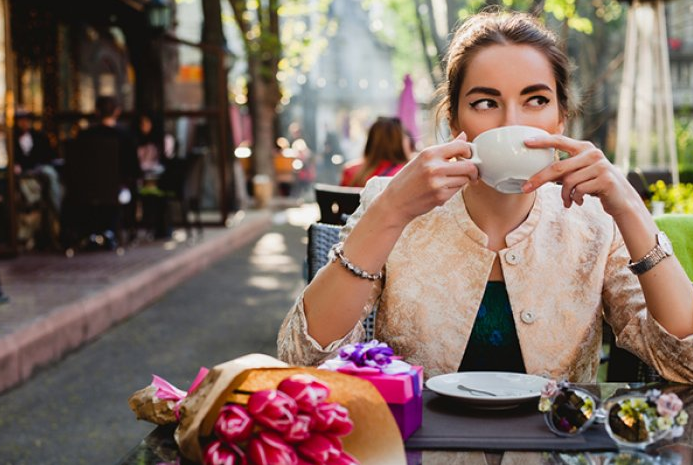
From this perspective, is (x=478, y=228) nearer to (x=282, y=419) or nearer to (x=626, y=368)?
(x=626, y=368)

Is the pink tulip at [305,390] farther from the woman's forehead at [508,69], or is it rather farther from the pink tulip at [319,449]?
the woman's forehead at [508,69]

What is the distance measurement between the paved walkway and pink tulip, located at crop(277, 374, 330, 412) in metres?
4.63

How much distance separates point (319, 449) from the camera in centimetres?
131

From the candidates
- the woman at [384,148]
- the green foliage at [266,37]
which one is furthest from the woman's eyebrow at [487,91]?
the green foliage at [266,37]

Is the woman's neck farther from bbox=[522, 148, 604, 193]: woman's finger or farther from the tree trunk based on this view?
the tree trunk

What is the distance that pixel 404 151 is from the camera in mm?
7086

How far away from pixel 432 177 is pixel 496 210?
22.7 inches

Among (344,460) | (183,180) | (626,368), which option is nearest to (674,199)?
(626,368)

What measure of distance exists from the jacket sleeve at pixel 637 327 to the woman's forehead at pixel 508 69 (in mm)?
464

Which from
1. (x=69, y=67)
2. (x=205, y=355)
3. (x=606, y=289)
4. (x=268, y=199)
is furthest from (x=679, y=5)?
(x=606, y=289)

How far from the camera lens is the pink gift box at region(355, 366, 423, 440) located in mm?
1532

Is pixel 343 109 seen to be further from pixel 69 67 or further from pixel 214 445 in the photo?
pixel 214 445

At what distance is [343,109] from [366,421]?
193 ft

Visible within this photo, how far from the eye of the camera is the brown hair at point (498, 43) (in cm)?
230
